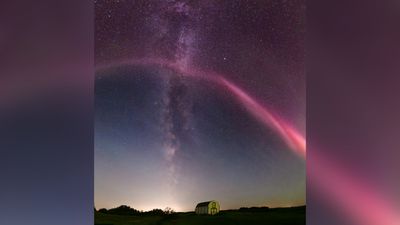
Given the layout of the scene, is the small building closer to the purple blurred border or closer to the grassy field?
the grassy field

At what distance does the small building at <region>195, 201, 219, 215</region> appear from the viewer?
2604 mm

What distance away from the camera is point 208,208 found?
2.61 m

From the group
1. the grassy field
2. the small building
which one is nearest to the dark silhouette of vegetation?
the grassy field

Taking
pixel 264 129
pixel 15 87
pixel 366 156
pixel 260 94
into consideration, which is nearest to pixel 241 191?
pixel 264 129

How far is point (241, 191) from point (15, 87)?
1240 millimetres

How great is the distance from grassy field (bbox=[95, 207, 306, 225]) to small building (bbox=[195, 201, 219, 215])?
21mm

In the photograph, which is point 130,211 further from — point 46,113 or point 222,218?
point 46,113

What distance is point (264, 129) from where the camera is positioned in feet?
8.77

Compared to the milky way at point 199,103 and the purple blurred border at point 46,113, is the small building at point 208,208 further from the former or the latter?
the purple blurred border at point 46,113

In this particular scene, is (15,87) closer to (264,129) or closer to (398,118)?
(264,129)

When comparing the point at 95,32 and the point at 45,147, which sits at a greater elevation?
the point at 95,32

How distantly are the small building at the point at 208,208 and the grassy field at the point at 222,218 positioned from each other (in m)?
0.02

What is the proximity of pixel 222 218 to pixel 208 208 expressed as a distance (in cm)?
9

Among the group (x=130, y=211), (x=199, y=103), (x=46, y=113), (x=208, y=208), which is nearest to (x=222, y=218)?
(x=208, y=208)
